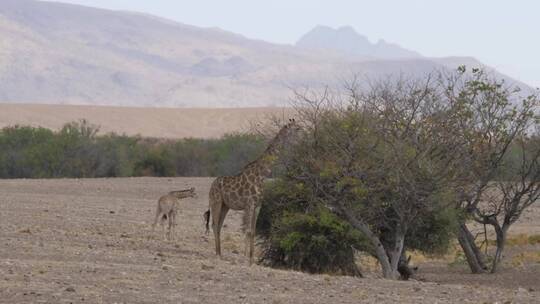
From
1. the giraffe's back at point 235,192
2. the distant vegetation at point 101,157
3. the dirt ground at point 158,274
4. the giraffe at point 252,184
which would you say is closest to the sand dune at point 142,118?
the distant vegetation at point 101,157

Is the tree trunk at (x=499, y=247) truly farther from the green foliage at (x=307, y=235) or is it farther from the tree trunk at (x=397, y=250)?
the green foliage at (x=307, y=235)

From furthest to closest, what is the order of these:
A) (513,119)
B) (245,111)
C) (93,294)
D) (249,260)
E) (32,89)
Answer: (32,89) → (245,111) → (513,119) → (249,260) → (93,294)

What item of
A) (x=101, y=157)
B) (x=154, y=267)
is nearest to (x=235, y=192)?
(x=154, y=267)

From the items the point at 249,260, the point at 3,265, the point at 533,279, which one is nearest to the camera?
the point at 3,265

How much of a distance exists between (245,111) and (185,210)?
96.3 m

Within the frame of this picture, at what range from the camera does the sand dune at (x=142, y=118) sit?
382 ft

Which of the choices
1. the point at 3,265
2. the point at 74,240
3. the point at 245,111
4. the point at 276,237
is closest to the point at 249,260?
the point at 276,237

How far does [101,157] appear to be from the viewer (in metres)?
52.1

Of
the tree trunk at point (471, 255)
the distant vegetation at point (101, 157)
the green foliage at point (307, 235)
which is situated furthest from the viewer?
the distant vegetation at point (101, 157)

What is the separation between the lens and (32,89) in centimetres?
18962

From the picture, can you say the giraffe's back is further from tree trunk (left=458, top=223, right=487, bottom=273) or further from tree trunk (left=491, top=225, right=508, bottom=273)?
tree trunk (left=491, top=225, right=508, bottom=273)

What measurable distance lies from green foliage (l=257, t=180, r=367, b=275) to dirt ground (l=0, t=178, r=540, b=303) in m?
0.68

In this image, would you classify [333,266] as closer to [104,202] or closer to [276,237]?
[276,237]

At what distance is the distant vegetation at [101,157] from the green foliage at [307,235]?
26.3 meters
